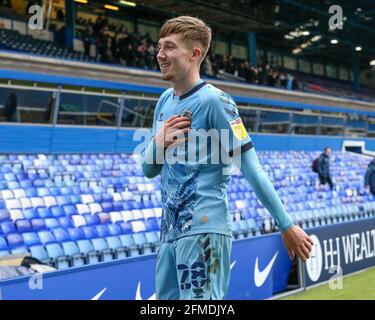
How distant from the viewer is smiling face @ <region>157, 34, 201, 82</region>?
1.89 metres

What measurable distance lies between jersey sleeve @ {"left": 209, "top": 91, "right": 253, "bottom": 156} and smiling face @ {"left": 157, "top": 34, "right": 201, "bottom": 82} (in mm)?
150

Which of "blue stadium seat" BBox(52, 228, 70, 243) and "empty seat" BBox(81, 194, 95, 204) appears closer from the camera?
"blue stadium seat" BBox(52, 228, 70, 243)

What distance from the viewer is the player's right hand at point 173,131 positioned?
6.09ft

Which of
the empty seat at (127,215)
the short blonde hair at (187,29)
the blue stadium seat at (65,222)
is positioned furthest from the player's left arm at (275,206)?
the empty seat at (127,215)

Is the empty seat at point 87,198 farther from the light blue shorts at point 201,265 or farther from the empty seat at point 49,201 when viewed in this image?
the light blue shorts at point 201,265

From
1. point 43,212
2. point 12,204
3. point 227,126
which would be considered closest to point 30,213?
point 43,212

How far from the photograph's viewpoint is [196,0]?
22453 mm

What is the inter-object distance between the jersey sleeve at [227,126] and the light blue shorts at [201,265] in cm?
30

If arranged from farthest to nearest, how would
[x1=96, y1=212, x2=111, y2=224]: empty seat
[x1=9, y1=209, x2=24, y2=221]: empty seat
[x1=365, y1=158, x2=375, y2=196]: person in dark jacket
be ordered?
[x1=365, y1=158, x2=375, y2=196]: person in dark jacket < [x1=96, y1=212, x2=111, y2=224]: empty seat < [x1=9, y1=209, x2=24, y2=221]: empty seat

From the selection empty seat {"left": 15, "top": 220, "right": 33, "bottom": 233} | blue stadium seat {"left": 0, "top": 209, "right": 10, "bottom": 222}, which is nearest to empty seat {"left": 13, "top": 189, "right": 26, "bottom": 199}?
blue stadium seat {"left": 0, "top": 209, "right": 10, "bottom": 222}

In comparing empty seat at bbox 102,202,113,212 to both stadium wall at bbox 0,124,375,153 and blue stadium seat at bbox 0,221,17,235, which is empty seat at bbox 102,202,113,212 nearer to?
blue stadium seat at bbox 0,221,17,235

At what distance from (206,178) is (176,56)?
0.42 metres
